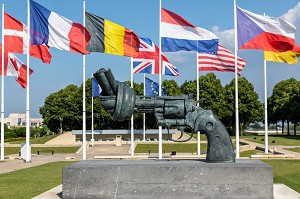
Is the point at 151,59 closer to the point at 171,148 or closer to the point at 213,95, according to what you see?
the point at 171,148

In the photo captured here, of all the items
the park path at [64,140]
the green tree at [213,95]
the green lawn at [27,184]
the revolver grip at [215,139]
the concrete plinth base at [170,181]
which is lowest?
the park path at [64,140]

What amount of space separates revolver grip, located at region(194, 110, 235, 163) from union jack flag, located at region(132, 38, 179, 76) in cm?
1600

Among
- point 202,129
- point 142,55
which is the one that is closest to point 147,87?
point 142,55

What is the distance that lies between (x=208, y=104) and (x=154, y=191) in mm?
59110

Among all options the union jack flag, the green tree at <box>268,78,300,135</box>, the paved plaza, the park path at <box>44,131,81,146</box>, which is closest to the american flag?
the union jack flag

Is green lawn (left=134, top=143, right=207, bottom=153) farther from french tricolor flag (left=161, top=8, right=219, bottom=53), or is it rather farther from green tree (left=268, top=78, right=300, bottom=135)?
green tree (left=268, top=78, right=300, bottom=135)

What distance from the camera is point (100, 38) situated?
22.8 meters

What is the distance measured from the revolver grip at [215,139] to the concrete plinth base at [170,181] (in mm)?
488

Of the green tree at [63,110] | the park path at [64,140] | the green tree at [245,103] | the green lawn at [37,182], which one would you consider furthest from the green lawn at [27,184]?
the green tree at [245,103]

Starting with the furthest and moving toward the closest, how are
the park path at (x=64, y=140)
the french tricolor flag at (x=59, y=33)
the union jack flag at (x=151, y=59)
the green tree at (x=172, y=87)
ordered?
1. the green tree at (x=172, y=87)
2. the park path at (x=64, y=140)
3. the union jack flag at (x=151, y=59)
4. the french tricolor flag at (x=59, y=33)

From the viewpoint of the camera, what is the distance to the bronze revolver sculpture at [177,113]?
10.2m

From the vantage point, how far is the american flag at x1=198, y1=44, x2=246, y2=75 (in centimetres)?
2514

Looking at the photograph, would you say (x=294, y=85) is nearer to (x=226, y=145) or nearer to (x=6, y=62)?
(x=6, y=62)

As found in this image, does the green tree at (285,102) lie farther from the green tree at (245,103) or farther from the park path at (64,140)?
the park path at (64,140)
